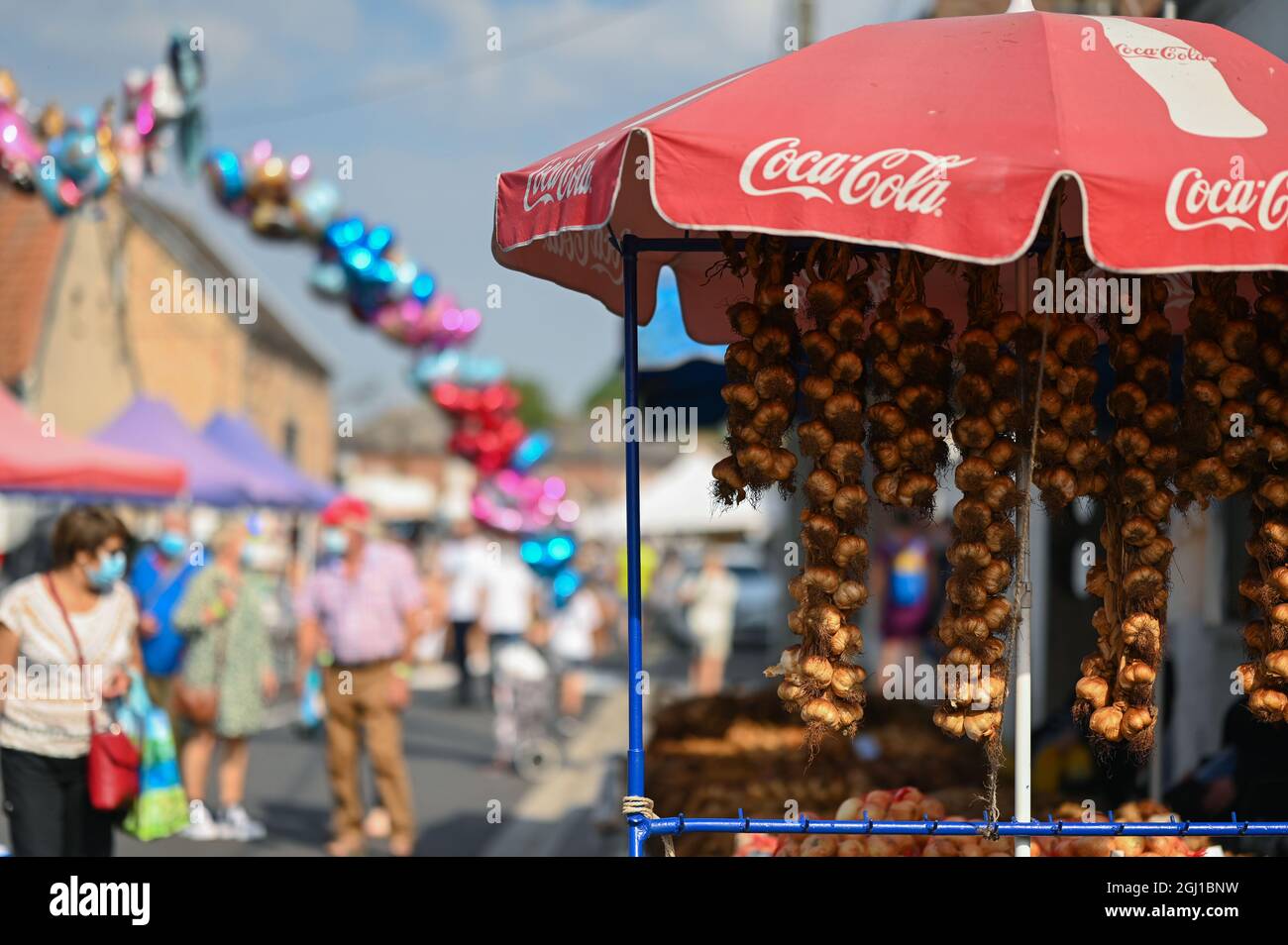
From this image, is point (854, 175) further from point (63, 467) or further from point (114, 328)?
point (114, 328)

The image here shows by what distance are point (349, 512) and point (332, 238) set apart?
3.50 meters

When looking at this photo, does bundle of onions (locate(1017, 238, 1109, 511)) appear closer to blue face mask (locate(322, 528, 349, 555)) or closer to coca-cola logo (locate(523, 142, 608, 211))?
coca-cola logo (locate(523, 142, 608, 211))

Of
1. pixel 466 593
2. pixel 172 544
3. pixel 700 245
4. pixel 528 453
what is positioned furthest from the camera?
pixel 466 593

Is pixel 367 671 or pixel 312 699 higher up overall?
pixel 367 671

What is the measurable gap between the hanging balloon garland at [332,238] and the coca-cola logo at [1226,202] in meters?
9.02

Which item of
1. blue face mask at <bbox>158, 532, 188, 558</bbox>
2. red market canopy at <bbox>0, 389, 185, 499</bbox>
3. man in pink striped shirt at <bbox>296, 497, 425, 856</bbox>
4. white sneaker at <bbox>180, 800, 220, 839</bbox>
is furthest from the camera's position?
blue face mask at <bbox>158, 532, 188, 558</bbox>

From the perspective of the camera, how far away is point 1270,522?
3680 millimetres

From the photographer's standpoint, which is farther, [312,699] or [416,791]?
[312,699]

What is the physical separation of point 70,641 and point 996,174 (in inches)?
177

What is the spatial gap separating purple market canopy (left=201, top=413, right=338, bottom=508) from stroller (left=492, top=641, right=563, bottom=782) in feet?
31.0

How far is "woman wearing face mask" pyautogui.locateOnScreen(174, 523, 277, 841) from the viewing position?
362 inches

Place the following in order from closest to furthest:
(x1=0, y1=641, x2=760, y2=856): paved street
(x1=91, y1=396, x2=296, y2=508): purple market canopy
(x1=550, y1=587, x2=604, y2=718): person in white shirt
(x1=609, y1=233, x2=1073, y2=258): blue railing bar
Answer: (x1=609, y1=233, x2=1073, y2=258): blue railing bar
(x1=0, y1=641, x2=760, y2=856): paved street
(x1=550, y1=587, x2=604, y2=718): person in white shirt
(x1=91, y1=396, x2=296, y2=508): purple market canopy

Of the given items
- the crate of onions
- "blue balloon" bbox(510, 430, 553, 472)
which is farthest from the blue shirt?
the crate of onions

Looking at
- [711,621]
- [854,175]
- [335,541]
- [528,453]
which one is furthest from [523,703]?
[854,175]
